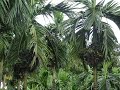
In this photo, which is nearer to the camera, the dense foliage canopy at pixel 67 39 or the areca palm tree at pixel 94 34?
the dense foliage canopy at pixel 67 39

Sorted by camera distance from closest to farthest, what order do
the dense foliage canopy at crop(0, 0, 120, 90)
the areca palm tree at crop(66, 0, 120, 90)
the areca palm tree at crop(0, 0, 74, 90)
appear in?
the areca palm tree at crop(0, 0, 74, 90) → the dense foliage canopy at crop(0, 0, 120, 90) → the areca palm tree at crop(66, 0, 120, 90)

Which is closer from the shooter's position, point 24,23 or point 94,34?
point 24,23

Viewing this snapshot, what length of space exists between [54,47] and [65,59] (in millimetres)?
545

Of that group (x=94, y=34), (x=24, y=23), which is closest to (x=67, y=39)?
(x=94, y=34)

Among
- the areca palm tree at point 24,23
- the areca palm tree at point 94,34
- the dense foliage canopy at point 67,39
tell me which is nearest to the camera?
the areca palm tree at point 24,23

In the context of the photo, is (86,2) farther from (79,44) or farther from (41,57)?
(41,57)

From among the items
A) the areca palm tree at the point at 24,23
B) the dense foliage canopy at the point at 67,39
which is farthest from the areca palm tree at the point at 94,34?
the areca palm tree at the point at 24,23

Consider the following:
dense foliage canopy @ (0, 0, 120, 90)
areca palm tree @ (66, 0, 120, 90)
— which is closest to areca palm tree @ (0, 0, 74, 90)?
dense foliage canopy @ (0, 0, 120, 90)

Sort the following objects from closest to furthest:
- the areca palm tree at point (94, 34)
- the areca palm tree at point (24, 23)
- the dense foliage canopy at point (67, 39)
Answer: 1. the areca palm tree at point (24, 23)
2. the dense foliage canopy at point (67, 39)
3. the areca palm tree at point (94, 34)

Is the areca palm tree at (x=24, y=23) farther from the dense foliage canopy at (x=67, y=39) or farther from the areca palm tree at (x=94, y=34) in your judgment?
the areca palm tree at (x=94, y=34)

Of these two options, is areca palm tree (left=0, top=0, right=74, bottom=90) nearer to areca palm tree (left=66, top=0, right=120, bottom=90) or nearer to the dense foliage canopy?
the dense foliage canopy

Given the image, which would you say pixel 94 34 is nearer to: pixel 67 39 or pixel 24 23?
pixel 67 39

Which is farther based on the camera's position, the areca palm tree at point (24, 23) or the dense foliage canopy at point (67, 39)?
the dense foliage canopy at point (67, 39)

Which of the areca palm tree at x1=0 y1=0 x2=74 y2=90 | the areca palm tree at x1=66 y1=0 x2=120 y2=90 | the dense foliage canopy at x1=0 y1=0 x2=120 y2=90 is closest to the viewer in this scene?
the areca palm tree at x1=0 y1=0 x2=74 y2=90
